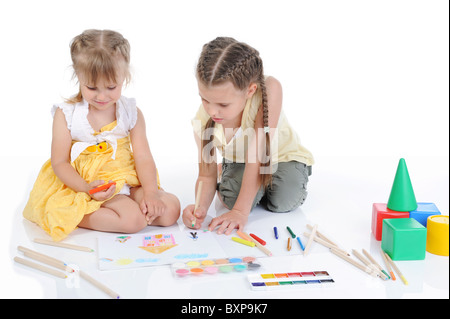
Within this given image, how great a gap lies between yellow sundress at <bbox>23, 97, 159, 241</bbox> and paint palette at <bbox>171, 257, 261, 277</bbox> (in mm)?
431

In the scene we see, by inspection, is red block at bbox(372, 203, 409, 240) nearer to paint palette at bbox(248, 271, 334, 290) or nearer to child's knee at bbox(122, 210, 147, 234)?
paint palette at bbox(248, 271, 334, 290)

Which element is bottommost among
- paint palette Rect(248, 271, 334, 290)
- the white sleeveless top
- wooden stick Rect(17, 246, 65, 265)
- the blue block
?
paint palette Rect(248, 271, 334, 290)

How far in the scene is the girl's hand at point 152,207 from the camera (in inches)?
75.4

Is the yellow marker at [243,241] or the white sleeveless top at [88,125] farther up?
the white sleeveless top at [88,125]

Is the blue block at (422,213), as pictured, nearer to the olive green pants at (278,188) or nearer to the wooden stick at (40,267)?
the olive green pants at (278,188)

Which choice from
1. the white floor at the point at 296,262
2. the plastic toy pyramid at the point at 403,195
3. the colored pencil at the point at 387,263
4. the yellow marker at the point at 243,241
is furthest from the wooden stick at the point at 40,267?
the plastic toy pyramid at the point at 403,195

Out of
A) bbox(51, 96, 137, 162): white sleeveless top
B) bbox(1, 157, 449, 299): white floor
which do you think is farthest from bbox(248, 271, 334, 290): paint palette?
bbox(51, 96, 137, 162): white sleeveless top

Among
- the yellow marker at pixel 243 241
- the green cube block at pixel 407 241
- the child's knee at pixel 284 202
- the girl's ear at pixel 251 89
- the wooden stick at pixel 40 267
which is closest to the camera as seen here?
the wooden stick at pixel 40 267

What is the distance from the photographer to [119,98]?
2033 millimetres

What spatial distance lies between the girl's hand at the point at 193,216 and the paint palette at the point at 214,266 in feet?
0.91

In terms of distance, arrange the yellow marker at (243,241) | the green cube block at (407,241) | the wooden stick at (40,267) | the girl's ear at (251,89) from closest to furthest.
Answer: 1. the wooden stick at (40,267)
2. the green cube block at (407,241)
3. the yellow marker at (243,241)
4. the girl's ear at (251,89)

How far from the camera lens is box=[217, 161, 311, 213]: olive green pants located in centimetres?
212

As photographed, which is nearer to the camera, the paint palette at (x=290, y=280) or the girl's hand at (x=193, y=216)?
the paint palette at (x=290, y=280)

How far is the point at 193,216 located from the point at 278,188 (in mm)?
377
